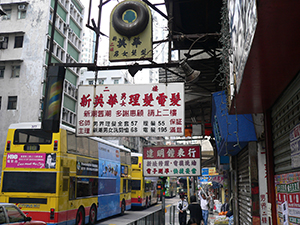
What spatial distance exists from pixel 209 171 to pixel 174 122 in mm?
19548

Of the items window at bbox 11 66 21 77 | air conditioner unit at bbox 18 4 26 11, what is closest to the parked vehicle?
window at bbox 11 66 21 77

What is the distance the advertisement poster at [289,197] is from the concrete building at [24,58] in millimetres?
25192

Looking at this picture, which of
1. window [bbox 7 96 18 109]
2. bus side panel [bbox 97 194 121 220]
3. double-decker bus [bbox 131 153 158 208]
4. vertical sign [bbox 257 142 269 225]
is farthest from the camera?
window [bbox 7 96 18 109]

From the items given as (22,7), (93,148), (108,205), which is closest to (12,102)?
(22,7)

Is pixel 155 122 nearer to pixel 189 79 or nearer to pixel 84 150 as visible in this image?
pixel 189 79

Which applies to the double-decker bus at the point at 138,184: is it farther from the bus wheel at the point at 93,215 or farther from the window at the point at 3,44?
the window at the point at 3,44

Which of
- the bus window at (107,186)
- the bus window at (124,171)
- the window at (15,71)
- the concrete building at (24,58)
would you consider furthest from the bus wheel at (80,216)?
the window at (15,71)

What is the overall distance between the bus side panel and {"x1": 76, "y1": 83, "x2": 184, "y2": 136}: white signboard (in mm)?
9574

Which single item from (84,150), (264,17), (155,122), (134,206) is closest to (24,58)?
(134,206)

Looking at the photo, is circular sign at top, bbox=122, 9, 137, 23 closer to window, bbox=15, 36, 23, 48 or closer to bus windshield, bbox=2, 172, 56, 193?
bus windshield, bbox=2, 172, 56, 193

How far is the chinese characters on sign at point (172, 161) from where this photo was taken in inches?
375

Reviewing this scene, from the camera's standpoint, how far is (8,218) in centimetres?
809

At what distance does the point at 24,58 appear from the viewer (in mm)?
28344

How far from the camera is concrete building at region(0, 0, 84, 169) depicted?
1070 inches
